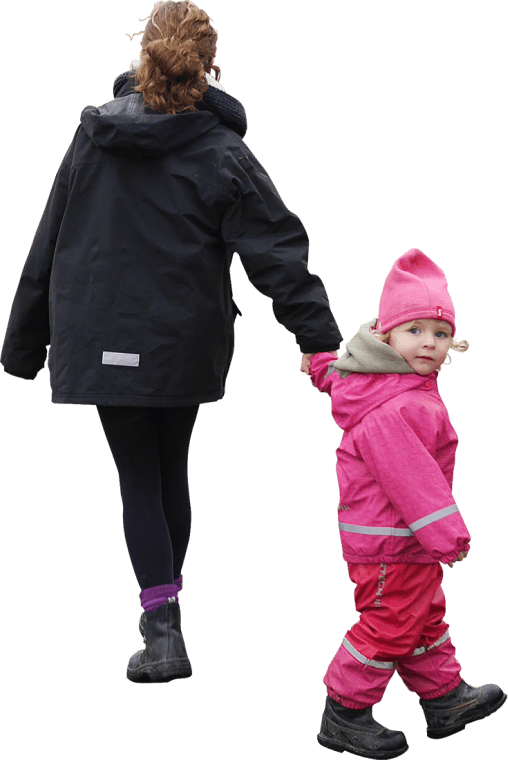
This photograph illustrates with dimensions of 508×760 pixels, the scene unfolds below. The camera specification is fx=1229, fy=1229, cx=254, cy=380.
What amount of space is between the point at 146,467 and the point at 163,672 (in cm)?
82

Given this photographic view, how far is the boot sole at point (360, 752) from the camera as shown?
14.9ft

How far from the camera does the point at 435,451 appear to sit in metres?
4.54

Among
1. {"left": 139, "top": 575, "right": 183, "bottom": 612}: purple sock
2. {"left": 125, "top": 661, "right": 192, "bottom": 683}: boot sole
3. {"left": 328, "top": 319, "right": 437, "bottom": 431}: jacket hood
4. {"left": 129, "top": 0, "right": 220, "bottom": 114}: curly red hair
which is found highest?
{"left": 129, "top": 0, "right": 220, "bottom": 114}: curly red hair

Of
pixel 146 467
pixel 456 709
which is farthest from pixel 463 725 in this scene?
pixel 146 467

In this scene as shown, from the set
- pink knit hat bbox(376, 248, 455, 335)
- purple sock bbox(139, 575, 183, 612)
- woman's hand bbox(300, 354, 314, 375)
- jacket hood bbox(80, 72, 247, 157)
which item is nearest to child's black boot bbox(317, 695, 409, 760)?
purple sock bbox(139, 575, 183, 612)

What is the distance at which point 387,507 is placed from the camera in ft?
14.7

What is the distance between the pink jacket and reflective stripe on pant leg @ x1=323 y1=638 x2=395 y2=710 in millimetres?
364

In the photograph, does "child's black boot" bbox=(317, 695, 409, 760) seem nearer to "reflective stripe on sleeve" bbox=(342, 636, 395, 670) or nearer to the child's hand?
"reflective stripe on sleeve" bbox=(342, 636, 395, 670)

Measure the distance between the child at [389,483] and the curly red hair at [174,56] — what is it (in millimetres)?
1070

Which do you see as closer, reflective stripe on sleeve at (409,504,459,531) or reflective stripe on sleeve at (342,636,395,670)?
reflective stripe on sleeve at (409,504,459,531)

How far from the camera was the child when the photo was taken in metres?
4.42

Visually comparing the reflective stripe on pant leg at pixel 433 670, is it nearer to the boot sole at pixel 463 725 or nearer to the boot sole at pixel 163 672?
the boot sole at pixel 463 725

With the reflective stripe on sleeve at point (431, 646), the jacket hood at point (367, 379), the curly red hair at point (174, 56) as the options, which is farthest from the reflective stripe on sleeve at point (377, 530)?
the curly red hair at point (174, 56)

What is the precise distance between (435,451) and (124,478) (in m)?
1.29
